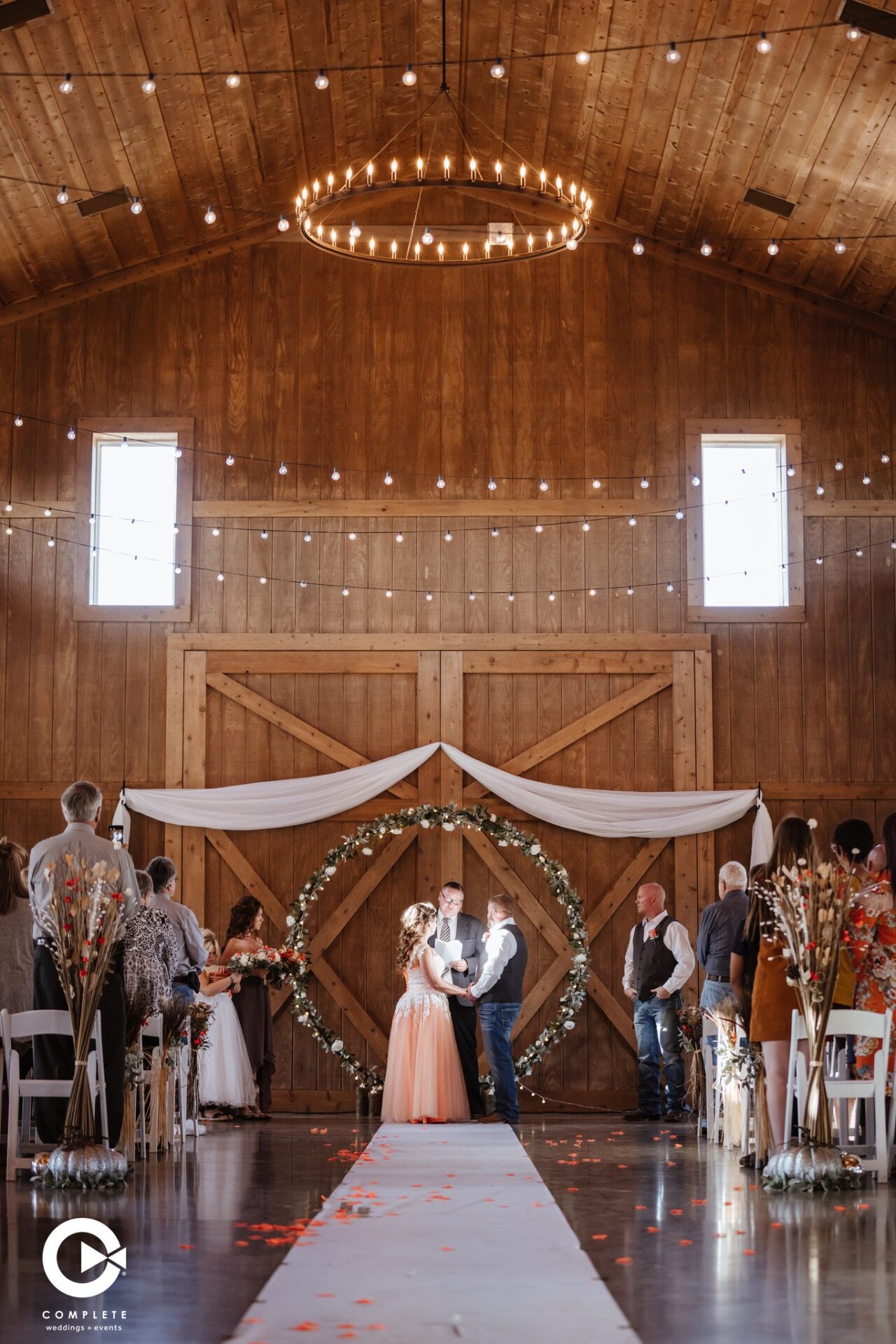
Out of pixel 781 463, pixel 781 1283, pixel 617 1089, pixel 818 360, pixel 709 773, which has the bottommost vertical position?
pixel 617 1089

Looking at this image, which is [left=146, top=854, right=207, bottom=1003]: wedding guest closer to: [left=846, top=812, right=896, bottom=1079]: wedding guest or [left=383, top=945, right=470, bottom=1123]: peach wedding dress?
[left=383, top=945, right=470, bottom=1123]: peach wedding dress

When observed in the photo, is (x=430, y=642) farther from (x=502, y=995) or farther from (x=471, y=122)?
(x=471, y=122)

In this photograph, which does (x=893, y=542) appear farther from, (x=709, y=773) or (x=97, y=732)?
(x=97, y=732)

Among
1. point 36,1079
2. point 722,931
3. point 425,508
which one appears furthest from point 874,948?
point 425,508

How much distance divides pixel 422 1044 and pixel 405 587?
11.8ft

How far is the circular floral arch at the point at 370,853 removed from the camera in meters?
11.0

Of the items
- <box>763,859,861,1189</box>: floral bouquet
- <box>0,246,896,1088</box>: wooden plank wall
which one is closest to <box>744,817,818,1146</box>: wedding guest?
<box>763,859,861,1189</box>: floral bouquet

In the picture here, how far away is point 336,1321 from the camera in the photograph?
3996 millimetres

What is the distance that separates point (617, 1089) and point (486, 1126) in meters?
1.94

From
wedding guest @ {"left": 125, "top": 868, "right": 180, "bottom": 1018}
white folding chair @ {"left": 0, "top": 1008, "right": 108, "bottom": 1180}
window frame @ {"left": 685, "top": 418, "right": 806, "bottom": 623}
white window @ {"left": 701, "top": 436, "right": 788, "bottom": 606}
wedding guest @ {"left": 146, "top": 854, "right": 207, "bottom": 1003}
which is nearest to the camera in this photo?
white folding chair @ {"left": 0, "top": 1008, "right": 108, "bottom": 1180}

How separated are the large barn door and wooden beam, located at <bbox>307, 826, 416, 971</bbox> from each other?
11 millimetres

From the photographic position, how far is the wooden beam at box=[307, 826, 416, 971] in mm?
11523

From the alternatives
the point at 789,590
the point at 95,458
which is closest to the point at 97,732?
the point at 95,458

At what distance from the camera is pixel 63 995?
6.81 meters
